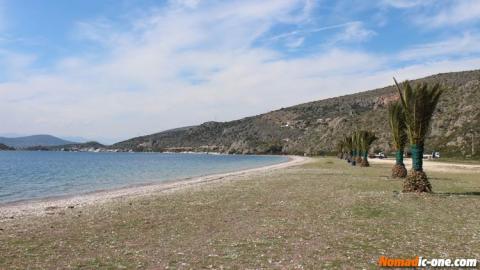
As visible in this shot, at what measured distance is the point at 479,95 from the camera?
96312mm

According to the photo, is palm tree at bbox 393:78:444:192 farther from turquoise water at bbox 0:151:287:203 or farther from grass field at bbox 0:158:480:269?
turquoise water at bbox 0:151:287:203

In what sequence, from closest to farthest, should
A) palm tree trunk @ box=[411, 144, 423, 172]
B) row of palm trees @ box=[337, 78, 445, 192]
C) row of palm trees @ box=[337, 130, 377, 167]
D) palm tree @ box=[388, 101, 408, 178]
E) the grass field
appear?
the grass field → row of palm trees @ box=[337, 78, 445, 192] → palm tree trunk @ box=[411, 144, 423, 172] → palm tree @ box=[388, 101, 408, 178] → row of palm trees @ box=[337, 130, 377, 167]

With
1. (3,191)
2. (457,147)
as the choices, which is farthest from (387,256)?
(457,147)

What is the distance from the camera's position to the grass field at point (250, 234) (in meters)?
9.52

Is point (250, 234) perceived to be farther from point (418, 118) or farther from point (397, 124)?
point (397, 124)

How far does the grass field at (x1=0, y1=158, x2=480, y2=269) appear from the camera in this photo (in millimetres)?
9523

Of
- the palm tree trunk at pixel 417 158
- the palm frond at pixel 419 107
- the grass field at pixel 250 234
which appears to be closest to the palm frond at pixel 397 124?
the palm frond at pixel 419 107

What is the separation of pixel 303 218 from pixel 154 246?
5.80 metres

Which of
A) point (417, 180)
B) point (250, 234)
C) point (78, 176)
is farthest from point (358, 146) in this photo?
point (250, 234)

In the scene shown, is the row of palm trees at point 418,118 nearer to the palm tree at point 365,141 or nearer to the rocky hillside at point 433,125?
the rocky hillside at point 433,125

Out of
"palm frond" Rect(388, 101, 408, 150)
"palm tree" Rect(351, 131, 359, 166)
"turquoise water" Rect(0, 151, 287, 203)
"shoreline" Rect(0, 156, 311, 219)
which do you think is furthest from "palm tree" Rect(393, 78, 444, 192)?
"palm tree" Rect(351, 131, 359, 166)

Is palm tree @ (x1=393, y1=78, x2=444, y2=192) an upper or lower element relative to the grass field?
upper

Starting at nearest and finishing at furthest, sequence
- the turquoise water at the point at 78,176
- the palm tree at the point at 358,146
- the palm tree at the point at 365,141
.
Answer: the turquoise water at the point at 78,176 → the palm tree at the point at 365,141 → the palm tree at the point at 358,146

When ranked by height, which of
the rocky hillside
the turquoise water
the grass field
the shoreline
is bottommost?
the turquoise water
